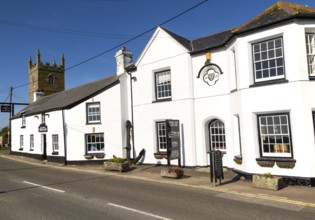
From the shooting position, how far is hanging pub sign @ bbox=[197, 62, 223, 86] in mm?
15823

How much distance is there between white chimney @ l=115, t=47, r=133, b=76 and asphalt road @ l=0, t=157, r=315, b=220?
11586mm

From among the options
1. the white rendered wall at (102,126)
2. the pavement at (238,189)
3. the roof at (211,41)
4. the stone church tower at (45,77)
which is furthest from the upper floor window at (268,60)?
the stone church tower at (45,77)

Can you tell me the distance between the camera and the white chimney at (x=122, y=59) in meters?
21.9

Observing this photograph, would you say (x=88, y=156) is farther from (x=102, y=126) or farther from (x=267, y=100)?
(x=267, y=100)

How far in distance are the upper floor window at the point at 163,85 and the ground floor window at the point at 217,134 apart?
350cm

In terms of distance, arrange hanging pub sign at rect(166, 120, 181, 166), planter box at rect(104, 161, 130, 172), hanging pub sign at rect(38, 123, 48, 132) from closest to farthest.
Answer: hanging pub sign at rect(166, 120, 181, 166), planter box at rect(104, 161, 130, 172), hanging pub sign at rect(38, 123, 48, 132)

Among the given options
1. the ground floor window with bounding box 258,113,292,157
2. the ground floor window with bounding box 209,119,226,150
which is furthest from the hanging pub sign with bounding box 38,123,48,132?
the ground floor window with bounding box 258,113,292,157

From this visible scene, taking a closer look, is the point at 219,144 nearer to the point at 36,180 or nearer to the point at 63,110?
the point at 36,180

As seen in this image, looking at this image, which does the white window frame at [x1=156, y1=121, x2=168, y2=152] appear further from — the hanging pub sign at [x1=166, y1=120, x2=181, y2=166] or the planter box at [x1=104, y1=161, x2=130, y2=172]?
the hanging pub sign at [x1=166, y1=120, x2=181, y2=166]

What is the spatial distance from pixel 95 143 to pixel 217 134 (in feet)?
30.3

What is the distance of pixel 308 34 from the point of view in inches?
472

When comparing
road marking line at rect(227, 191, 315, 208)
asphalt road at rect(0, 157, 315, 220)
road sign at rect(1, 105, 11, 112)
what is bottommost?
road marking line at rect(227, 191, 315, 208)

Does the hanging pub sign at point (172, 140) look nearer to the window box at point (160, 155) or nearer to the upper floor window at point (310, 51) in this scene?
the window box at point (160, 155)

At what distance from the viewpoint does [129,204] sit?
865 centimetres
